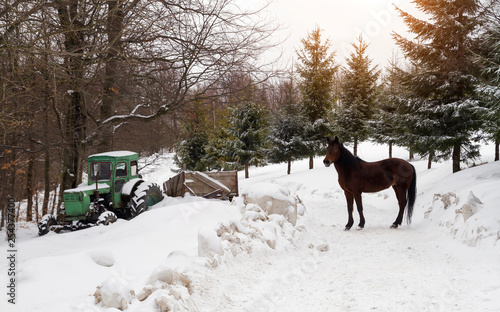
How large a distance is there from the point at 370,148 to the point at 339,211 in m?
27.9

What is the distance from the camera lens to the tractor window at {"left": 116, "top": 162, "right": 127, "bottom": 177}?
432 inches

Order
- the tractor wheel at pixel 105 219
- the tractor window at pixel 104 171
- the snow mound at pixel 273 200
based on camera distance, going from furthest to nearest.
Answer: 1. the tractor window at pixel 104 171
2. the tractor wheel at pixel 105 219
3. the snow mound at pixel 273 200

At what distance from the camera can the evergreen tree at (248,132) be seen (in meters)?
26.5

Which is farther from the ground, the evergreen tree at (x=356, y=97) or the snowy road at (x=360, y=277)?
the evergreen tree at (x=356, y=97)

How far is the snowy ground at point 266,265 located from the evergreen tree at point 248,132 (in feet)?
60.9

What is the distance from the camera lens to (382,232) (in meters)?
7.40

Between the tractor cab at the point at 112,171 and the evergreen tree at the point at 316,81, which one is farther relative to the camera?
the evergreen tree at the point at 316,81

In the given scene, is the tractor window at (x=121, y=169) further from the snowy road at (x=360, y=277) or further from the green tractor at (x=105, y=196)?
the snowy road at (x=360, y=277)

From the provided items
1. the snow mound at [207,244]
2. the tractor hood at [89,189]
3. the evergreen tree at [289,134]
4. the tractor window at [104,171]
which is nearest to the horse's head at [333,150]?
the snow mound at [207,244]

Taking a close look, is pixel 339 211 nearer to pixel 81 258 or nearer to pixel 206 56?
pixel 206 56

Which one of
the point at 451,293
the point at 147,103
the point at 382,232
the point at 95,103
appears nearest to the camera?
the point at 451,293

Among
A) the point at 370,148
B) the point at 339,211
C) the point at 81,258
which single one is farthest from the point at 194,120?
the point at 370,148

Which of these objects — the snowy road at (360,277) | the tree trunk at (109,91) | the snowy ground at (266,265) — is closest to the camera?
the snowy ground at (266,265)

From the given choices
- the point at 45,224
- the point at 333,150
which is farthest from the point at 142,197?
the point at 333,150
